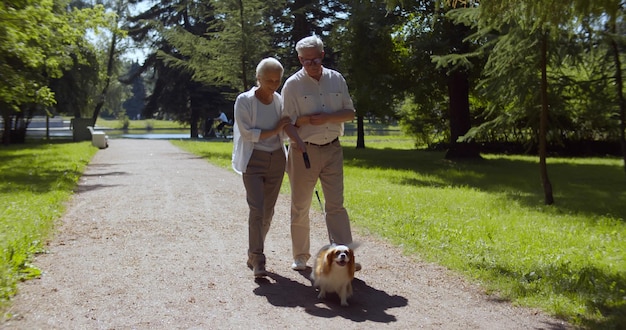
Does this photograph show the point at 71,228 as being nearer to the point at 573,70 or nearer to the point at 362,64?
the point at 573,70

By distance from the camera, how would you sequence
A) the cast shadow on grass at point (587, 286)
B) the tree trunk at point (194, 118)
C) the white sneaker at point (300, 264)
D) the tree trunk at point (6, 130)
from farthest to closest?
the tree trunk at point (194, 118), the tree trunk at point (6, 130), the white sneaker at point (300, 264), the cast shadow on grass at point (587, 286)

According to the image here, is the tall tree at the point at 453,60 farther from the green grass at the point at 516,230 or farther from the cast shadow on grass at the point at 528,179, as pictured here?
the green grass at the point at 516,230

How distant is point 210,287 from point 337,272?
1224 mm

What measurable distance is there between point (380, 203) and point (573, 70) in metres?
7.34

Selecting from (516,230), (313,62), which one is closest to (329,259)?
(313,62)

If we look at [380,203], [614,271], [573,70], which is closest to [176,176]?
[380,203]

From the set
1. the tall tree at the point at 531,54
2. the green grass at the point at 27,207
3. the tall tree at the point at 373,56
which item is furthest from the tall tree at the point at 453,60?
the green grass at the point at 27,207

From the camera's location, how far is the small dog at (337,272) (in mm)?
5285

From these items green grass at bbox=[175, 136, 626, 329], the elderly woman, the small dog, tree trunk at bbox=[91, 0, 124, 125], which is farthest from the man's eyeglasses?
tree trunk at bbox=[91, 0, 124, 125]

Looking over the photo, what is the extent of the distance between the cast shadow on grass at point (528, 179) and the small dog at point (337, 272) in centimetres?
815

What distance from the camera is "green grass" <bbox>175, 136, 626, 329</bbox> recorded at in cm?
579

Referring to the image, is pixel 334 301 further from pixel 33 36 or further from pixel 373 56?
pixel 373 56

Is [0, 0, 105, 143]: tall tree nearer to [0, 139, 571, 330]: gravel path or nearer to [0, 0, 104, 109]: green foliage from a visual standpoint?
[0, 0, 104, 109]: green foliage

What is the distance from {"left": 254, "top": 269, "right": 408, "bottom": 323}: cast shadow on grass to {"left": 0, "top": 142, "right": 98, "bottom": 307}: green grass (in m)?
2.15
